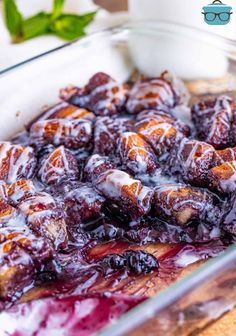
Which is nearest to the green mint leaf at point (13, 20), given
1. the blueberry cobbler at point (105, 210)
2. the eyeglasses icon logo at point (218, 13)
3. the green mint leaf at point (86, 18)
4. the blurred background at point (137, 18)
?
the blurred background at point (137, 18)

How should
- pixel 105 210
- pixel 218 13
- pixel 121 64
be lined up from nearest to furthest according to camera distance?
pixel 105 210 → pixel 218 13 → pixel 121 64

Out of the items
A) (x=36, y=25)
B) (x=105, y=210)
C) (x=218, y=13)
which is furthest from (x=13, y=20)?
(x=105, y=210)

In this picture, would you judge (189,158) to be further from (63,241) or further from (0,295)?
(0,295)

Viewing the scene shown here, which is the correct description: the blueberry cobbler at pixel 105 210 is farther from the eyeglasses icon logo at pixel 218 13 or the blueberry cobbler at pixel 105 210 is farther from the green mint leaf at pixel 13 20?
the green mint leaf at pixel 13 20

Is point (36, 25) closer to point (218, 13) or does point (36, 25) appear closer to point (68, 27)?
point (68, 27)

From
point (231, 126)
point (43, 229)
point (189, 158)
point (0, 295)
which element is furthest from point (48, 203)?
point (231, 126)
